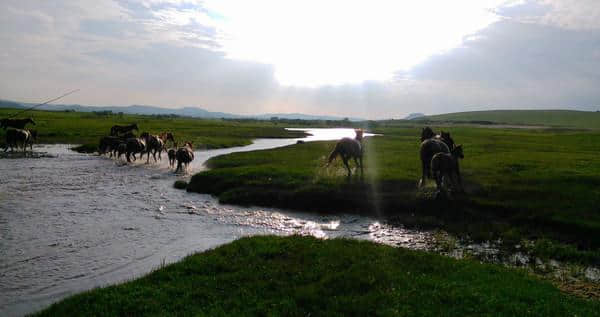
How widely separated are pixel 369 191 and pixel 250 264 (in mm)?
10229

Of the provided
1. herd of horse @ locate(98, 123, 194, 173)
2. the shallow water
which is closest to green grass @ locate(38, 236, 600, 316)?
the shallow water

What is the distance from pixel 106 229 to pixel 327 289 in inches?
391

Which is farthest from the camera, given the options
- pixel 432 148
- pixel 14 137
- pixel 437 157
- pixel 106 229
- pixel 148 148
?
pixel 14 137

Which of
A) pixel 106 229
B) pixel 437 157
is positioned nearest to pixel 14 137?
pixel 106 229

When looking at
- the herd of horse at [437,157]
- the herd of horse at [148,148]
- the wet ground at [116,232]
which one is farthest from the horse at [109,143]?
the herd of horse at [437,157]

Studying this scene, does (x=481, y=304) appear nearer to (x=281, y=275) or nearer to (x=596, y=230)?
(x=281, y=275)

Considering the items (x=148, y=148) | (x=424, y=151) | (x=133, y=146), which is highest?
(x=424, y=151)

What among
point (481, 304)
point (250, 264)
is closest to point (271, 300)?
point (250, 264)

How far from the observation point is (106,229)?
14578 millimetres

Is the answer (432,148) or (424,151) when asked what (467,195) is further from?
(424,151)

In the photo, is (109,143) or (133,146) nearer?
(133,146)

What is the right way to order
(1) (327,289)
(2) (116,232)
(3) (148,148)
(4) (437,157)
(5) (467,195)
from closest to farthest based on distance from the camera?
(1) (327,289) < (2) (116,232) < (4) (437,157) < (5) (467,195) < (3) (148,148)

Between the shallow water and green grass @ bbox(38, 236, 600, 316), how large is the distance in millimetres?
1926

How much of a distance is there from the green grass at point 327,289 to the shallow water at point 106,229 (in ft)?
6.32
